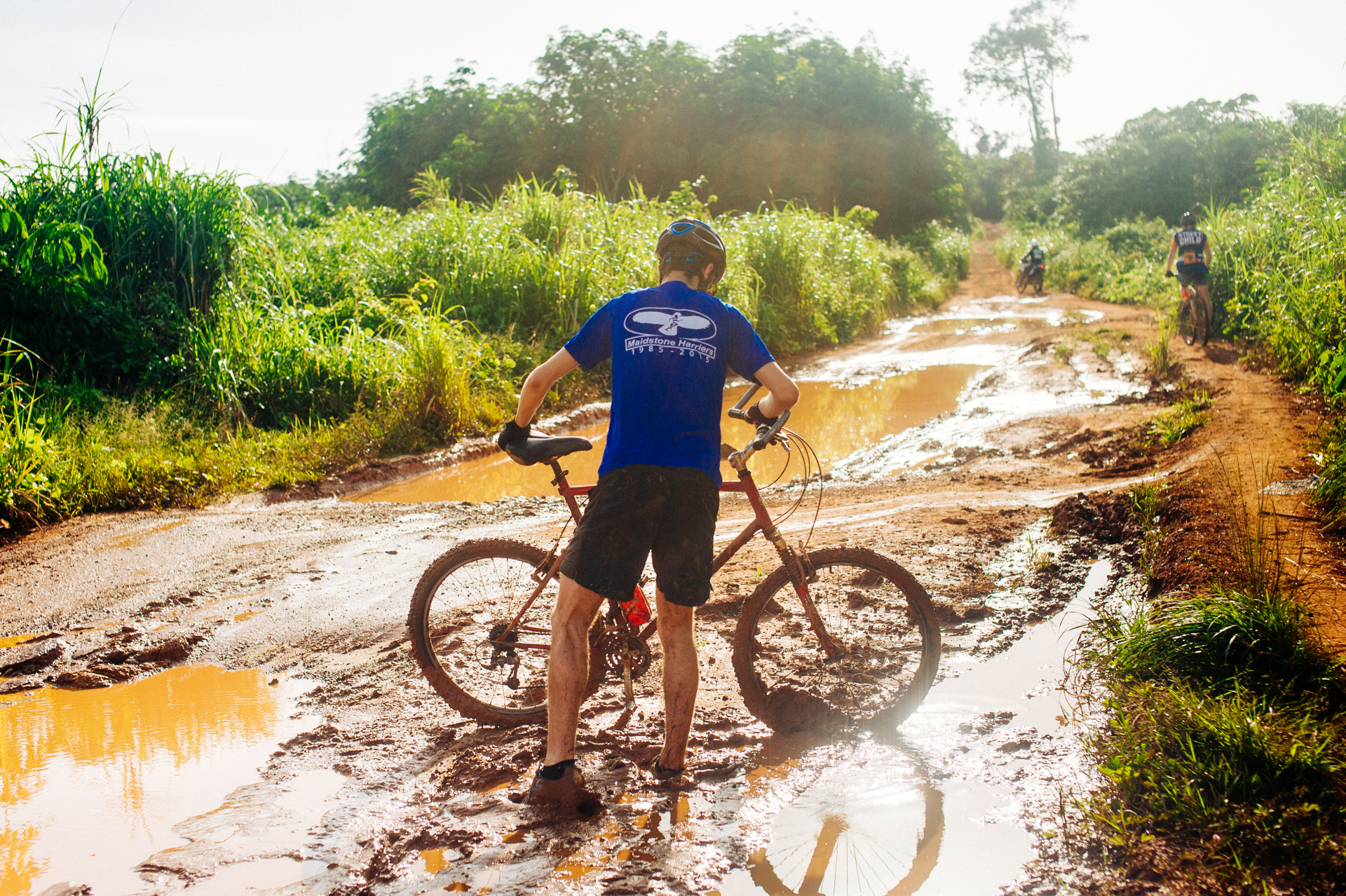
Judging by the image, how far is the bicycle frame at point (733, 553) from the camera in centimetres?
301

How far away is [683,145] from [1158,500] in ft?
94.9

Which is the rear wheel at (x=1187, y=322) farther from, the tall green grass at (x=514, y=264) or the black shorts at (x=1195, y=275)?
the tall green grass at (x=514, y=264)

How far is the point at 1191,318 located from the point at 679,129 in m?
22.9

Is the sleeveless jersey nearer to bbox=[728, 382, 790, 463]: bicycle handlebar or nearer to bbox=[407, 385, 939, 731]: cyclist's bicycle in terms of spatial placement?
bbox=[407, 385, 939, 731]: cyclist's bicycle

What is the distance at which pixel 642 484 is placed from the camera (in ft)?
8.54

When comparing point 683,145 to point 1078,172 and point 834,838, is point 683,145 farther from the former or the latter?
point 834,838

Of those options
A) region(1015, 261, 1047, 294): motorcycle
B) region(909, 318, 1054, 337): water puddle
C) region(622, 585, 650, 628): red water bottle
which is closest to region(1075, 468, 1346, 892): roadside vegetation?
region(622, 585, 650, 628): red water bottle

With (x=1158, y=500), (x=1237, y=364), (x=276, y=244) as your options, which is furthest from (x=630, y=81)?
(x=1158, y=500)

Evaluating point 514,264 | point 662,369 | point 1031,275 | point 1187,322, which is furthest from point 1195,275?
point 1031,275

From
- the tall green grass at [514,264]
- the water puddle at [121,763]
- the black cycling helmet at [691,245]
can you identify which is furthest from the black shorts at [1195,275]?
the water puddle at [121,763]

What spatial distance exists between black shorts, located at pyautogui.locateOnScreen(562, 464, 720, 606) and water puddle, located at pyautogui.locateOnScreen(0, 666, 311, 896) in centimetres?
127

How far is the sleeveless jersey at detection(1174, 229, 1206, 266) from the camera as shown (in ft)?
40.3

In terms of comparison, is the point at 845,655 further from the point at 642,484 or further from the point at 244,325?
the point at 244,325

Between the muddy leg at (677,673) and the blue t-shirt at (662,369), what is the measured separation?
469mm
